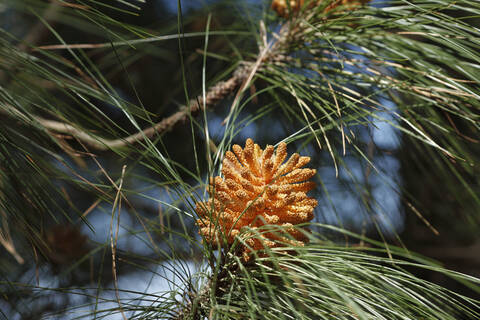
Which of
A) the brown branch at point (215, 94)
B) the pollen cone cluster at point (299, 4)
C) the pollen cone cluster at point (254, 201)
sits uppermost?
the pollen cone cluster at point (299, 4)

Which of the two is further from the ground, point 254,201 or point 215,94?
point 215,94

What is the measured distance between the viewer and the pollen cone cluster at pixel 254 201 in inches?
17.7

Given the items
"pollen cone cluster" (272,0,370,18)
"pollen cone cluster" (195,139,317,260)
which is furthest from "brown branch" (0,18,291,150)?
"pollen cone cluster" (195,139,317,260)

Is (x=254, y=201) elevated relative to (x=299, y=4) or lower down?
lower down

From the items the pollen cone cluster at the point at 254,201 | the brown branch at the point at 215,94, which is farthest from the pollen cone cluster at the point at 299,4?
the pollen cone cluster at the point at 254,201

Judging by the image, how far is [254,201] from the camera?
0.44 meters

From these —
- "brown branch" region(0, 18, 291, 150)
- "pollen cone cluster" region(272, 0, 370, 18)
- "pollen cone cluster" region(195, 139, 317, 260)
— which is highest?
"pollen cone cluster" region(272, 0, 370, 18)

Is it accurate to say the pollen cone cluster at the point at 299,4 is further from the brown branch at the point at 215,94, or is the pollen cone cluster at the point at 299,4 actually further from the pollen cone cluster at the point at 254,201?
the pollen cone cluster at the point at 254,201

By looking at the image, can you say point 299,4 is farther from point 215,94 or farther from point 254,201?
point 254,201

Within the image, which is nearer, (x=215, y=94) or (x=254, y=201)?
(x=254, y=201)

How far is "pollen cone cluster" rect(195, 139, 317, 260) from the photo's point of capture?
0.45 m

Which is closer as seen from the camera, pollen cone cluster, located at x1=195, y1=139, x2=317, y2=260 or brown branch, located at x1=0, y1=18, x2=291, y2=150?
pollen cone cluster, located at x1=195, y1=139, x2=317, y2=260

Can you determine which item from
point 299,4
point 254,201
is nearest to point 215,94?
point 299,4

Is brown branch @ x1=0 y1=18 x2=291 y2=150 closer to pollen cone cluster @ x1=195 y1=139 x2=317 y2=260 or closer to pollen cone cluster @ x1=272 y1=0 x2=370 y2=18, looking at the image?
pollen cone cluster @ x1=272 y1=0 x2=370 y2=18
